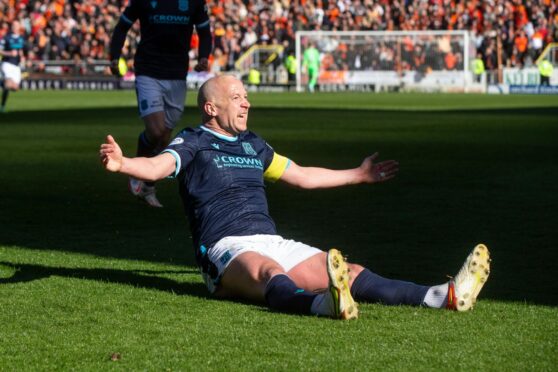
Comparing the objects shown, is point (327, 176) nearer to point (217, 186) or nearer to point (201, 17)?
point (217, 186)

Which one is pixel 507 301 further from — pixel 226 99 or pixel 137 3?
pixel 137 3

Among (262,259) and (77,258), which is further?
(77,258)

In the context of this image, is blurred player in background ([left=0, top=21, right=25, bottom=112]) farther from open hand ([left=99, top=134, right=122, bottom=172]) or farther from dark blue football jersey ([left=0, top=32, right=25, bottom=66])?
open hand ([left=99, top=134, right=122, bottom=172])

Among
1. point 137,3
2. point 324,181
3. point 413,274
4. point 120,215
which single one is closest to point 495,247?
point 413,274

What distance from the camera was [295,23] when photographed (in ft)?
183

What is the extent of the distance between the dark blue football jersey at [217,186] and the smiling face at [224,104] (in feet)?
0.26

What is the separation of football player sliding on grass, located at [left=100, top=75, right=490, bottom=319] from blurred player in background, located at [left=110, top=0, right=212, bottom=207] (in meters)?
4.77

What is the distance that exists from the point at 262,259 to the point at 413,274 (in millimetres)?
1515

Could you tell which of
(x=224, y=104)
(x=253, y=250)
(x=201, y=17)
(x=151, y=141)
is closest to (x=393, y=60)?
(x=201, y=17)

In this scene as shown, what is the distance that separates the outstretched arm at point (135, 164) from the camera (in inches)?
258

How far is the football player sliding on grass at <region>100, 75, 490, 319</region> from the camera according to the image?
265 inches

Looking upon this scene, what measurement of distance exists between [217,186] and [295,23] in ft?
160

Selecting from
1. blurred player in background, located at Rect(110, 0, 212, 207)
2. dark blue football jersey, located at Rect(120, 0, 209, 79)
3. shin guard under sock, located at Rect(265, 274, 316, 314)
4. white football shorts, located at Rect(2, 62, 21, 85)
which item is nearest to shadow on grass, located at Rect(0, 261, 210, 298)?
shin guard under sock, located at Rect(265, 274, 316, 314)

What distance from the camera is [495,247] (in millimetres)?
9508
